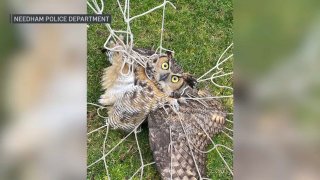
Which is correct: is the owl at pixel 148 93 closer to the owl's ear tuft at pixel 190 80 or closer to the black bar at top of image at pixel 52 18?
the owl's ear tuft at pixel 190 80

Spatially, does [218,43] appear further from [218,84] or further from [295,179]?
[295,179]

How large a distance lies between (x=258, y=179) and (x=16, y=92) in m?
0.85

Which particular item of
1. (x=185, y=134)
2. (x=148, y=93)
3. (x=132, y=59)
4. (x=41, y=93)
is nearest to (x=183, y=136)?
(x=185, y=134)

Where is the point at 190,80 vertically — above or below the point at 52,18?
below

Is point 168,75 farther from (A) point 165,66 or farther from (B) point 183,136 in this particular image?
(B) point 183,136

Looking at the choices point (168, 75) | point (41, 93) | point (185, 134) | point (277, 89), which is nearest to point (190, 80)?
point (168, 75)

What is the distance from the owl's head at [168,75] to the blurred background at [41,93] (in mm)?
228

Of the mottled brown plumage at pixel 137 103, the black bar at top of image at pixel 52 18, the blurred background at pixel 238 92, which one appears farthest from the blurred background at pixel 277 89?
the black bar at top of image at pixel 52 18

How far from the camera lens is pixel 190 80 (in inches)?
66.9

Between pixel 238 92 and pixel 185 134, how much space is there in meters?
0.22

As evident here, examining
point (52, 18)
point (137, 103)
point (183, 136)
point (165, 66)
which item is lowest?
point (183, 136)

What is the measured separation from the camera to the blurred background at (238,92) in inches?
65.0

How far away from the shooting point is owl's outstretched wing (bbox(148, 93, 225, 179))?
1670 mm

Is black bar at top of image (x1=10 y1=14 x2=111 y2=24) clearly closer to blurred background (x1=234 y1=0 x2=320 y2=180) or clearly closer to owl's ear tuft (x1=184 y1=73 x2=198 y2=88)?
owl's ear tuft (x1=184 y1=73 x2=198 y2=88)
